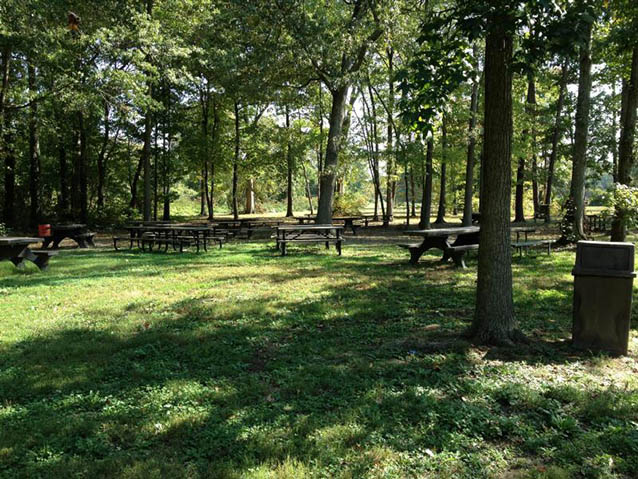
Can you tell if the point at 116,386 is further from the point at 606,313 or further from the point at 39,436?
the point at 606,313

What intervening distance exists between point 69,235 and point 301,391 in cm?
1291

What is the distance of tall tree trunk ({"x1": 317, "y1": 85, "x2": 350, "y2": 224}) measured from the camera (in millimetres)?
16225

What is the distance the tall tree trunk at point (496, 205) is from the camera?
4242mm

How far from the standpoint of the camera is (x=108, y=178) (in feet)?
92.9

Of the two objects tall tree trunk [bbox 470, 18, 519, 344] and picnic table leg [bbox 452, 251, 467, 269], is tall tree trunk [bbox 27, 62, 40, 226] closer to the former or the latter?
picnic table leg [bbox 452, 251, 467, 269]

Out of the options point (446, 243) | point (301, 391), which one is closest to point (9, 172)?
point (446, 243)

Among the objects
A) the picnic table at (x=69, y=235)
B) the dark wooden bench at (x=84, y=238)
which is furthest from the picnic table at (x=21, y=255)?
→ the dark wooden bench at (x=84, y=238)

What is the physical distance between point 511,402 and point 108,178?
29.9m

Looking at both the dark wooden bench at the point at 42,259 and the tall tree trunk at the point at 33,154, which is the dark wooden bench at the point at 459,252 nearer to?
the dark wooden bench at the point at 42,259

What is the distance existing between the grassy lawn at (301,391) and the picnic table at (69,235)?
7.30 meters

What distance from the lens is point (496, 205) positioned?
4.30m

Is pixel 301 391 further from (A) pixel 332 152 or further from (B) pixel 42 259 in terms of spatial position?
(A) pixel 332 152

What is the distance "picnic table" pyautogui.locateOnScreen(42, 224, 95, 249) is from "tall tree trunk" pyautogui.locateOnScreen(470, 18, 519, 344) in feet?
41.7

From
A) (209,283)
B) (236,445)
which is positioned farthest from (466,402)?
(209,283)
